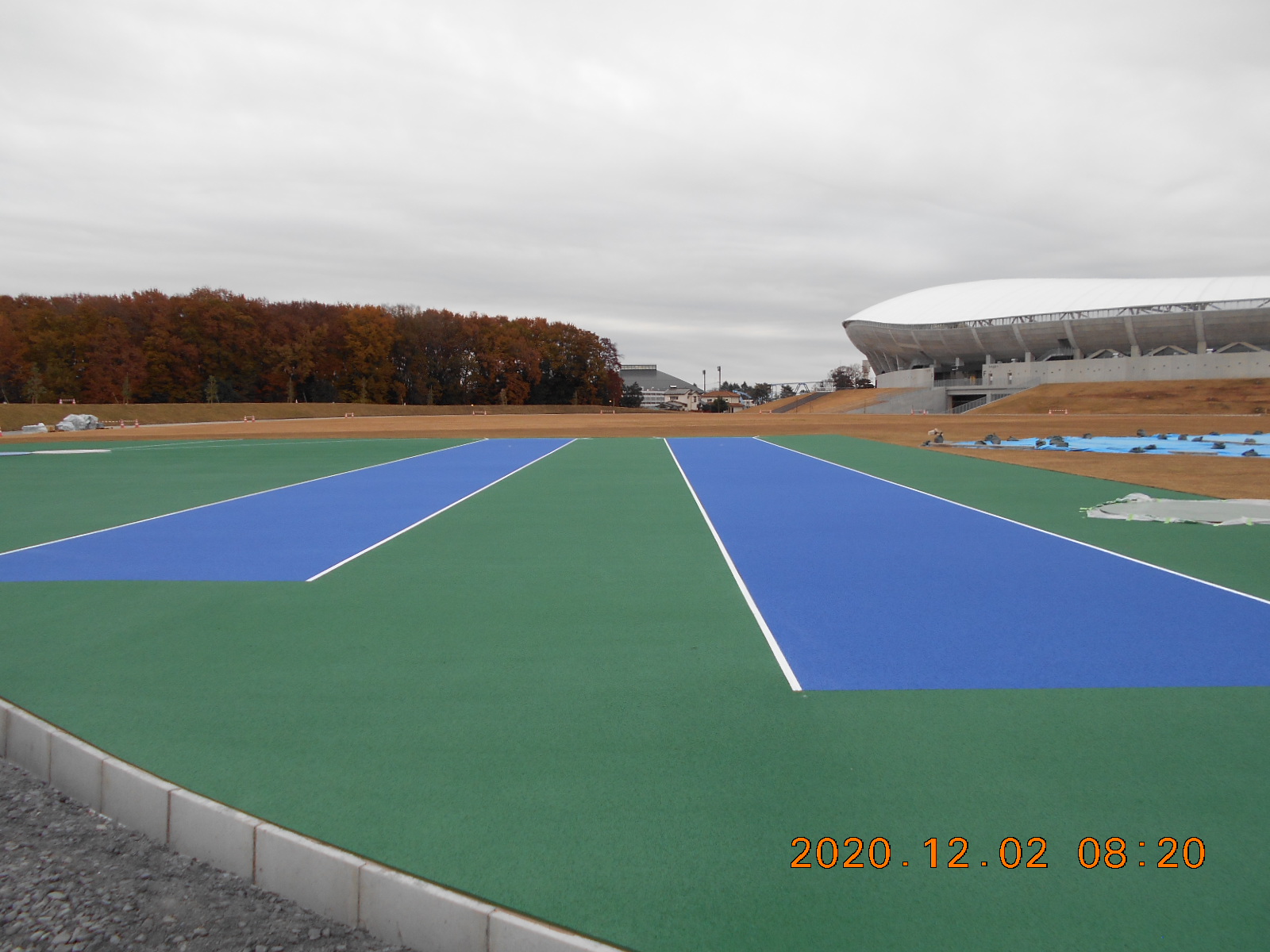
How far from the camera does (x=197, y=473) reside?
1923cm

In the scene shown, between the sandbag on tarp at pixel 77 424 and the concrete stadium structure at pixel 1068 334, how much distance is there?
203ft

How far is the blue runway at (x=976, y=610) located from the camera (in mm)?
5297

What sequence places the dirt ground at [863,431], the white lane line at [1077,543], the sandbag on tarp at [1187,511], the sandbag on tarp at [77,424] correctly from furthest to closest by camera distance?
the sandbag on tarp at [77,424], the dirt ground at [863,431], the sandbag on tarp at [1187,511], the white lane line at [1077,543]

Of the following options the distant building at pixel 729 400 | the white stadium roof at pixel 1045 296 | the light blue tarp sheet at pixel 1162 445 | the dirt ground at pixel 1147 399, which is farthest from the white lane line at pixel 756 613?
the distant building at pixel 729 400

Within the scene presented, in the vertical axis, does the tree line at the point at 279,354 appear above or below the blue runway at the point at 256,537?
above

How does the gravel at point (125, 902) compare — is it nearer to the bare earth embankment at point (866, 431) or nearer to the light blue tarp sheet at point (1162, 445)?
the bare earth embankment at point (866, 431)

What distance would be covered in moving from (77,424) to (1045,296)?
88.2m

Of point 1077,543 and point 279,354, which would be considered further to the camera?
point 279,354

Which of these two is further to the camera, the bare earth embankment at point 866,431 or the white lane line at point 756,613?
the bare earth embankment at point 866,431

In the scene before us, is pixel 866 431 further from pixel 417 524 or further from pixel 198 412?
pixel 198 412
